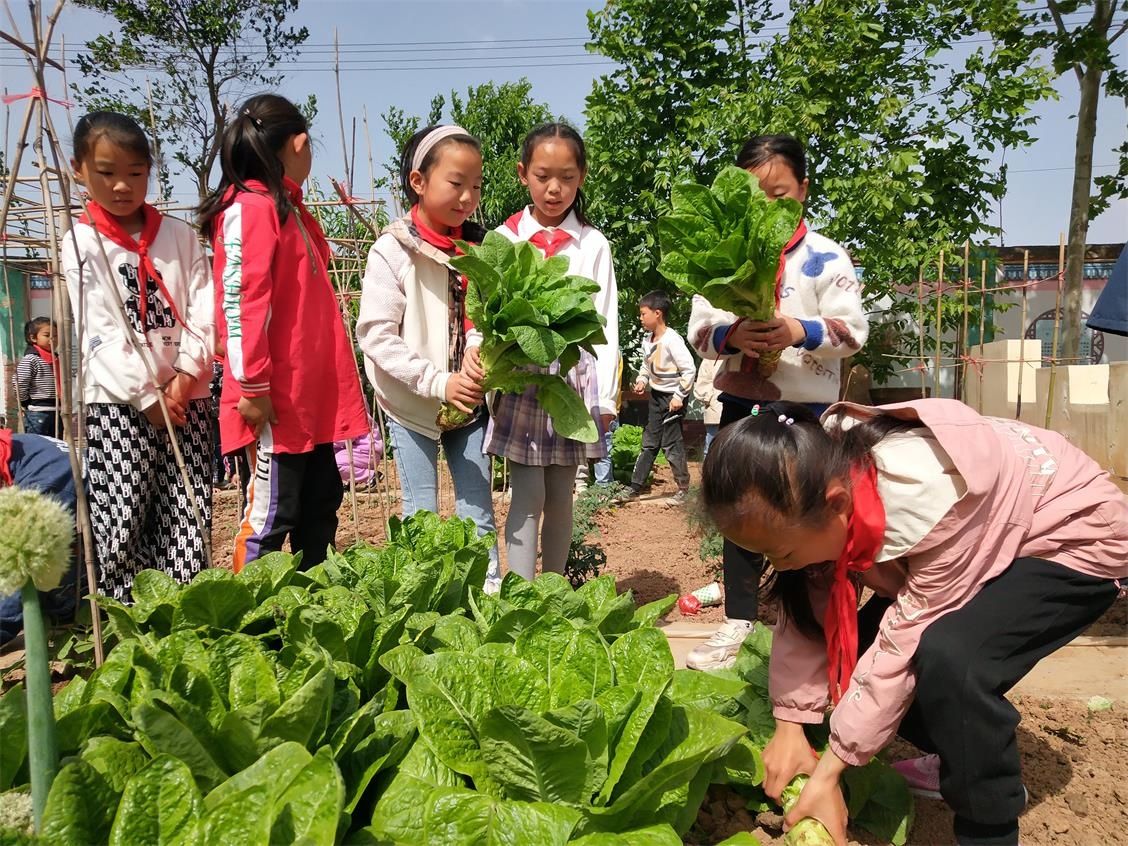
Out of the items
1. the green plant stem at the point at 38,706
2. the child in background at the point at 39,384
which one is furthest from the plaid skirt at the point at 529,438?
the child in background at the point at 39,384

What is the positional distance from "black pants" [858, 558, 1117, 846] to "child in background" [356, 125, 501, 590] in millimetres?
1520

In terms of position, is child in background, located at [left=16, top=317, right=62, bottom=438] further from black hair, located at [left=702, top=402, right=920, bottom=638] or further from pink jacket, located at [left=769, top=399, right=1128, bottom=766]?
pink jacket, located at [left=769, top=399, right=1128, bottom=766]

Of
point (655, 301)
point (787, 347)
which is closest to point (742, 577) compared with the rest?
point (787, 347)

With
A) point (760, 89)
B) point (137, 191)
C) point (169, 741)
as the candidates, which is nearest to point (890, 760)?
point (169, 741)

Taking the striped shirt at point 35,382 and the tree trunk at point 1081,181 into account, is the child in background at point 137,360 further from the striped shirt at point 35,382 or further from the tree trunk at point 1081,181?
the tree trunk at point 1081,181

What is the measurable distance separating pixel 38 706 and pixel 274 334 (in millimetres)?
1765

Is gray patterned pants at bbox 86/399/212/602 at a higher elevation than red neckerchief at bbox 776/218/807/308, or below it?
below

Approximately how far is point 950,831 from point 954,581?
23.2 inches

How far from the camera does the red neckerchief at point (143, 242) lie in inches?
104

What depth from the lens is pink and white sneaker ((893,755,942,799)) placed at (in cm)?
192

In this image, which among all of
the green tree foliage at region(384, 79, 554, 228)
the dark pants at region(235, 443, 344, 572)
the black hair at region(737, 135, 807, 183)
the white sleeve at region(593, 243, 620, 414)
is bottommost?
the dark pants at region(235, 443, 344, 572)

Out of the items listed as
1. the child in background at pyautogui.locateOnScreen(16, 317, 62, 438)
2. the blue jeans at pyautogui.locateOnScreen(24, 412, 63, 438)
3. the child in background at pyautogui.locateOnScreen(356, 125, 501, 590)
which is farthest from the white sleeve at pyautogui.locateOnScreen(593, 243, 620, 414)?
the child in background at pyautogui.locateOnScreen(16, 317, 62, 438)

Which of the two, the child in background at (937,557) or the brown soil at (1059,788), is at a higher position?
the child in background at (937,557)

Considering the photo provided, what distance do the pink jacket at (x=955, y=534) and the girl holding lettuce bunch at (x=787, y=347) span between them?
2.46 feet
